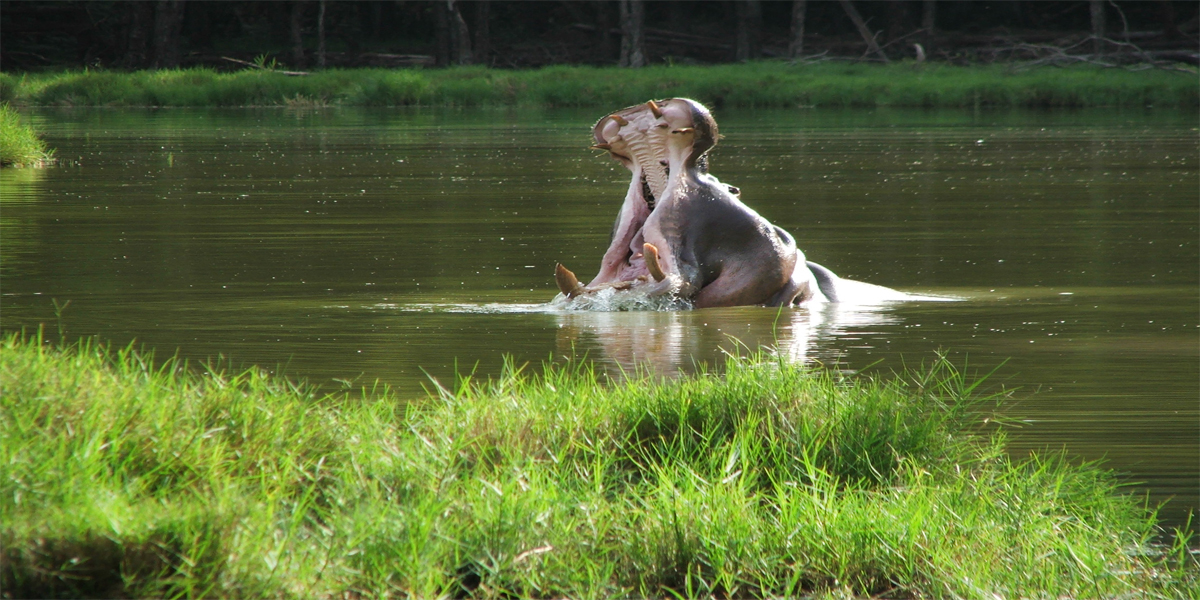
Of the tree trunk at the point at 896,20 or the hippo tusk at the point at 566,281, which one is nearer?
the hippo tusk at the point at 566,281

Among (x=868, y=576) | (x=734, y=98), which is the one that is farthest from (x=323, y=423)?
(x=734, y=98)

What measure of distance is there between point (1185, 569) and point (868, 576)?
2.54ft

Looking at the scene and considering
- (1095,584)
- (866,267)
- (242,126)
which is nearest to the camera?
(1095,584)

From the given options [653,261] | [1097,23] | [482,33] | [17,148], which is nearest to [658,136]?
[653,261]

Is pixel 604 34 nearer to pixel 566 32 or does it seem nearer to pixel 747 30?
pixel 566 32

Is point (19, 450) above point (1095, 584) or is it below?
above

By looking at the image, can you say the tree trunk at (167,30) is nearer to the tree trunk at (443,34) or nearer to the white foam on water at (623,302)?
the tree trunk at (443,34)

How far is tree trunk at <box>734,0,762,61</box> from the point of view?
36.5m

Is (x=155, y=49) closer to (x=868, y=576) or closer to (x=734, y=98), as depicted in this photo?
(x=734, y=98)

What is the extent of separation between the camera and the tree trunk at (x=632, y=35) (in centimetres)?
3522

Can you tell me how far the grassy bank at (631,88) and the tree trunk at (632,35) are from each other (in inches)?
88.4

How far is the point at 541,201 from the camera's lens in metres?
13.1

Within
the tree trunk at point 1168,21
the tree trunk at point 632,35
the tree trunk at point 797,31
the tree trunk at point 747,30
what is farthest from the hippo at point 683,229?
the tree trunk at point 747,30

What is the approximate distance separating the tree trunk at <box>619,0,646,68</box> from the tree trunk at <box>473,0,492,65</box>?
11.6 ft
